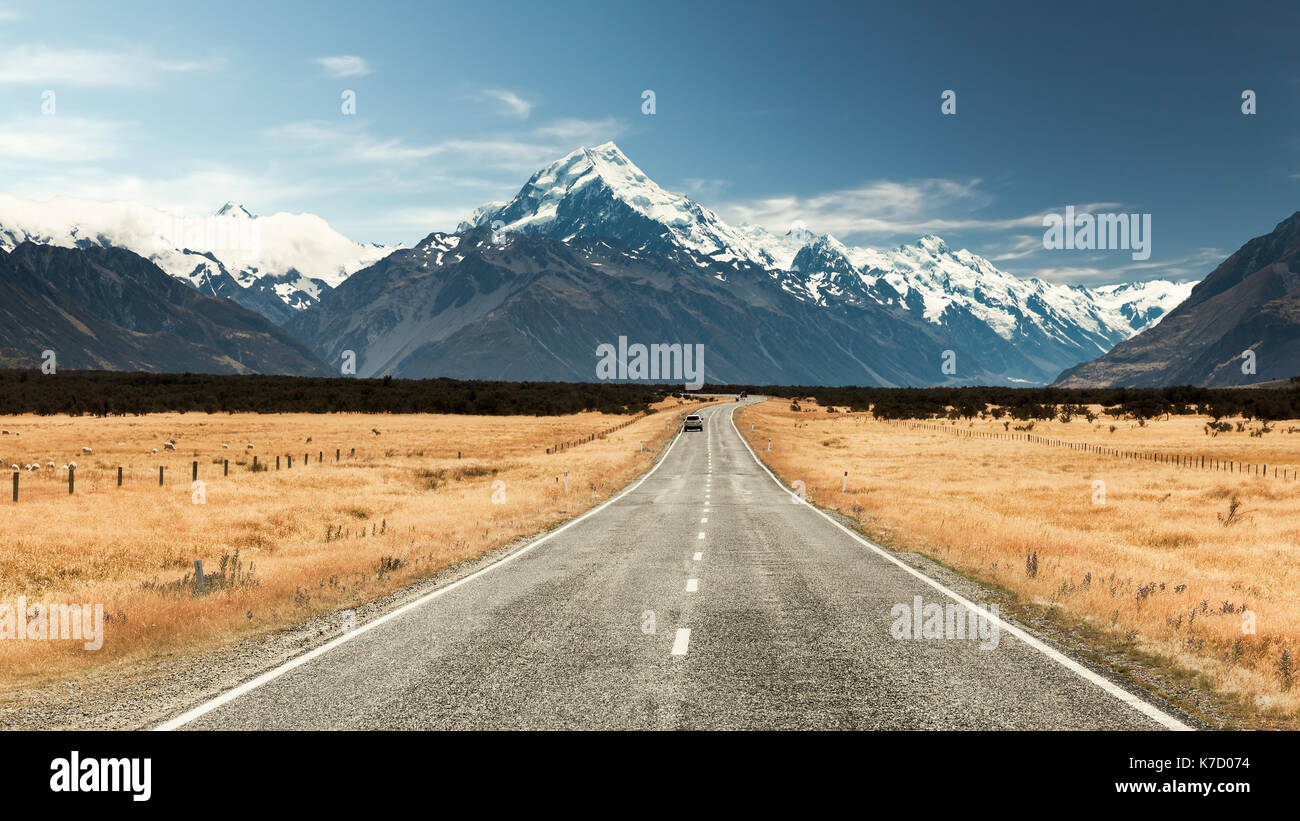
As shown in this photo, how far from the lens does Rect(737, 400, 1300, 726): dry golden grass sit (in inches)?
423

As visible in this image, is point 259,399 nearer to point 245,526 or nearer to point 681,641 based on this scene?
point 245,526

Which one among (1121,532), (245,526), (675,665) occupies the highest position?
(675,665)

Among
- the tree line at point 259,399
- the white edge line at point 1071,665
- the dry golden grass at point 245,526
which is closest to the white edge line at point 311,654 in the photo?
the dry golden grass at point 245,526

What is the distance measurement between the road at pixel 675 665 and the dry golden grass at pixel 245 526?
2.75m

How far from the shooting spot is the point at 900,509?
27781 mm

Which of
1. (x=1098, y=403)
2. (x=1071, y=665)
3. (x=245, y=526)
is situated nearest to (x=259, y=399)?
(x=245, y=526)

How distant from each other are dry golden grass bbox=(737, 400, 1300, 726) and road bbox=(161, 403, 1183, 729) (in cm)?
162

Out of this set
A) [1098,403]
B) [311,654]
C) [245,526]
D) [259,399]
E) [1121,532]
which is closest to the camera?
[311,654]

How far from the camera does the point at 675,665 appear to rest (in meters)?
Answer: 8.95

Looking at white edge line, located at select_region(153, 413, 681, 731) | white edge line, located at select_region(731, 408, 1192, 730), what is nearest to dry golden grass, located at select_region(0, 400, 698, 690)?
white edge line, located at select_region(153, 413, 681, 731)

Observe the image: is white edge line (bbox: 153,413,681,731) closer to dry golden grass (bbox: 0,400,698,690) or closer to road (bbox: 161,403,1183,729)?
road (bbox: 161,403,1183,729)

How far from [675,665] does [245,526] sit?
2153 cm

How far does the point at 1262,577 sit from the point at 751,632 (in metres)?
14.8
